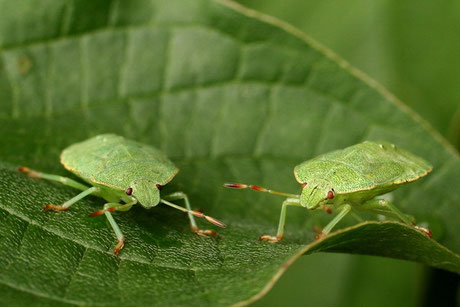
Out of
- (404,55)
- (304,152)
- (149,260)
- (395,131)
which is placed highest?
(404,55)

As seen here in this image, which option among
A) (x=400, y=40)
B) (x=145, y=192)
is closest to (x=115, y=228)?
(x=145, y=192)

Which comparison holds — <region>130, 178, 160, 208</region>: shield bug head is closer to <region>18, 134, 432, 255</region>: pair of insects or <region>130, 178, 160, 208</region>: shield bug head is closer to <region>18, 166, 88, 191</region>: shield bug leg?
<region>18, 134, 432, 255</region>: pair of insects

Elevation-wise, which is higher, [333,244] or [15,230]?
[333,244]

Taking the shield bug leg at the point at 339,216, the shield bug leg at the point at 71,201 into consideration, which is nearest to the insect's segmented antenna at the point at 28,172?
the shield bug leg at the point at 71,201

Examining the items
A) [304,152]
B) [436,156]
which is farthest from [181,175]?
[436,156]

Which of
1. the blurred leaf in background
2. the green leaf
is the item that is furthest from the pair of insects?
the blurred leaf in background

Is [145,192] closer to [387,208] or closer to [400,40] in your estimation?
[387,208]

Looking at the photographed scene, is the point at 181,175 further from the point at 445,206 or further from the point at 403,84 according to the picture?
the point at 403,84
